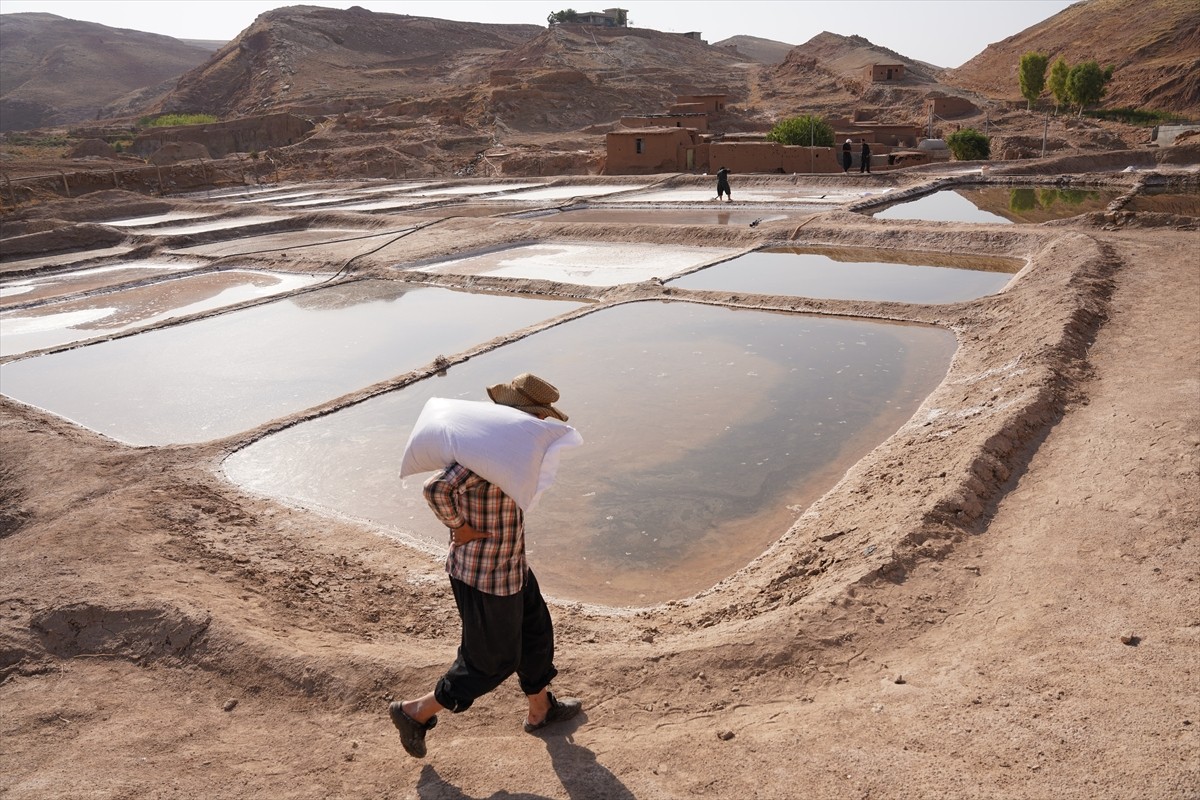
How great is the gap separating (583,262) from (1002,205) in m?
10.2

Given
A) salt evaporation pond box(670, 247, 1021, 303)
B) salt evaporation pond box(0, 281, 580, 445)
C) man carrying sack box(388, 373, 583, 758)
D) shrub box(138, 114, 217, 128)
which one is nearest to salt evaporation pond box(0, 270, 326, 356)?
salt evaporation pond box(0, 281, 580, 445)

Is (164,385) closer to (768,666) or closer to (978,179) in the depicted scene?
(768,666)

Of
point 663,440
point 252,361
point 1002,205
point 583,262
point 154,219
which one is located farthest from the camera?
point 154,219

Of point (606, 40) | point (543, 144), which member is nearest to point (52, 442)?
point (543, 144)

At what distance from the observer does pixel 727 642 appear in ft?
12.5

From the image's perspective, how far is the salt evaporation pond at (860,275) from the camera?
12211mm

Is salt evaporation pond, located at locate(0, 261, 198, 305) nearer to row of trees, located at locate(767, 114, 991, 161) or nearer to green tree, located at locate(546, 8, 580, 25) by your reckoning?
row of trees, located at locate(767, 114, 991, 161)

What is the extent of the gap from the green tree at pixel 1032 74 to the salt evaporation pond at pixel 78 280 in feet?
139

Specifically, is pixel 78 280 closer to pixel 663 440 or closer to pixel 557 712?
pixel 663 440

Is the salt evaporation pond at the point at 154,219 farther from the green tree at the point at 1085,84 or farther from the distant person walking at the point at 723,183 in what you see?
the green tree at the point at 1085,84

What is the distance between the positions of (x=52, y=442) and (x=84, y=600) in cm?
392

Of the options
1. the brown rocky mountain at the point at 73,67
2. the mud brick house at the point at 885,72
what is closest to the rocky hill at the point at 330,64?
the brown rocky mountain at the point at 73,67

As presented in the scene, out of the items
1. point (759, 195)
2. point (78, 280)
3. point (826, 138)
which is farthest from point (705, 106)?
point (78, 280)

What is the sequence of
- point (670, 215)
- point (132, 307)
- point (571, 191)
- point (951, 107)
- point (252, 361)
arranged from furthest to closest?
point (951, 107) < point (571, 191) < point (670, 215) < point (132, 307) < point (252, 361)
